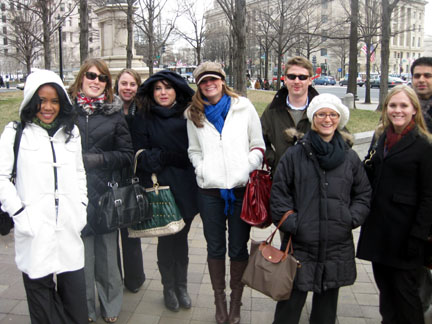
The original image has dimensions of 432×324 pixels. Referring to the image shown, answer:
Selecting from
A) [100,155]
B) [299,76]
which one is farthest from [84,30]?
[299,76]

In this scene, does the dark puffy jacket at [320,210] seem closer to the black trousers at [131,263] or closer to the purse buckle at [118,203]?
the purse buckle at [118,203]

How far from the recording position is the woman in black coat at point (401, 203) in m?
2.88

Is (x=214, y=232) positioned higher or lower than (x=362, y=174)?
lower

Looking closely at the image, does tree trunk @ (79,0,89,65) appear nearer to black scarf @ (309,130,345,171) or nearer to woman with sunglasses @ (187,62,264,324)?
woman with sunglasses @ (187,62,264,324)

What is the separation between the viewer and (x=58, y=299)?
294 cm

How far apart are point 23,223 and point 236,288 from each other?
1.76 metres

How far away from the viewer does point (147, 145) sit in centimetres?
360

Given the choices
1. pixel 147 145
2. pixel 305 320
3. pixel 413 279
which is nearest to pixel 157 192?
pixel 147 145

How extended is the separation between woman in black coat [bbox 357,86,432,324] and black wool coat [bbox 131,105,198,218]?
1.48 meters

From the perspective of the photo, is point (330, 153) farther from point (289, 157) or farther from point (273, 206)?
point (273, 206)

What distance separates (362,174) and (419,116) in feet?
1.99

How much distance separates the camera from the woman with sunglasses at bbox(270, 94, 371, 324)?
2.88m

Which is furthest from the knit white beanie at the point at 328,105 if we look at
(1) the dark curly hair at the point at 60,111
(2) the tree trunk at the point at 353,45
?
(2) the tree trunk at the point at 353,45

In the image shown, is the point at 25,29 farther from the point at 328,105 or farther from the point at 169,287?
the point at 328,105
